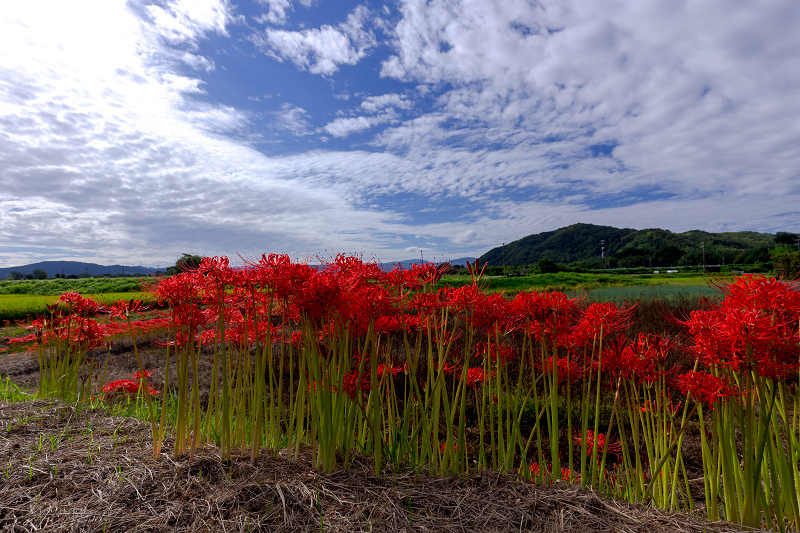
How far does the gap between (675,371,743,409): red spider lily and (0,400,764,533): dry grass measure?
933mm

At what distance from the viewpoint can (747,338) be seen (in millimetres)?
2441

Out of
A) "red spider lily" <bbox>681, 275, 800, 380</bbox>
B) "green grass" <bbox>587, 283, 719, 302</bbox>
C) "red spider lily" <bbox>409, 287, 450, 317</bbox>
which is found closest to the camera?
"red spider lily" <bbox>681, 275, 800, 380</bbox>

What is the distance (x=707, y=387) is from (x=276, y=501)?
3.40 meters

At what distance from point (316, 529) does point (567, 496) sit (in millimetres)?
1941

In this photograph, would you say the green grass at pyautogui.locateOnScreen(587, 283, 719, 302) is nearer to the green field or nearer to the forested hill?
the green field

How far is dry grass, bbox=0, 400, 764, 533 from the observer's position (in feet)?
8.96

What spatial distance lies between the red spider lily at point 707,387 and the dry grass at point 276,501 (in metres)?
0.93

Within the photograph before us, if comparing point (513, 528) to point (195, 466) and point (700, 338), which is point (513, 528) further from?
point (195, 466)

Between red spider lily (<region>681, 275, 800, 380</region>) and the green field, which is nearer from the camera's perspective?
red spider lily (<region>681, 275, 800, 380</region>)

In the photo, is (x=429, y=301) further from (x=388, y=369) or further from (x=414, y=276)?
(x=388, y=369)

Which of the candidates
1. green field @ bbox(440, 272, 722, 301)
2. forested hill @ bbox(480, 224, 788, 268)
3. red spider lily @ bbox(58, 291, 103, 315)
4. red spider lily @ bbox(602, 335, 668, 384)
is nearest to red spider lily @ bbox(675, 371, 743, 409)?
red spider lily @ bbox(602, 335, 668, 384)

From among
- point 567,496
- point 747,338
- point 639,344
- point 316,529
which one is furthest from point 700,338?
point 316,529

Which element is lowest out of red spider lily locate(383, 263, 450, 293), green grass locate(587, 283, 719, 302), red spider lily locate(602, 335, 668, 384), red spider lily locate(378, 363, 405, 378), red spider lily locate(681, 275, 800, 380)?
green grass locate(587, 283, 719, 302)

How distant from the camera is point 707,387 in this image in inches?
114
